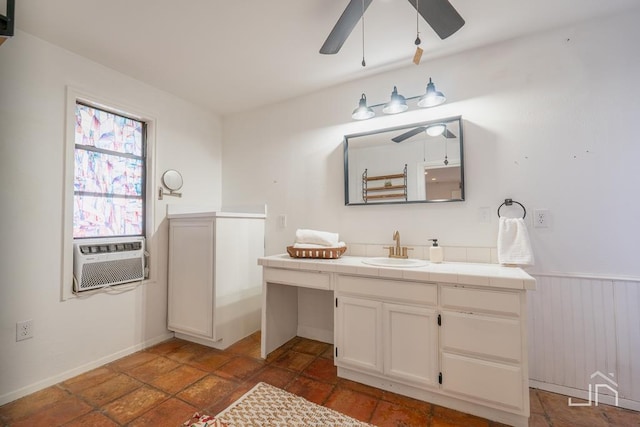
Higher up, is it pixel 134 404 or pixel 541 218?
pixel 541 218

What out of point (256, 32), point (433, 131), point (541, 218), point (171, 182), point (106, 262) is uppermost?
point (256, 32)

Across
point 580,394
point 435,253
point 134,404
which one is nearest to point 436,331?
point 435,253

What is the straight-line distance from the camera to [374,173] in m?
2.41

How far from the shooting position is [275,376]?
2006 mm

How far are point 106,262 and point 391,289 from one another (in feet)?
7.24

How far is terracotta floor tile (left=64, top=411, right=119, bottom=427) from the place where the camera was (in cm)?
154

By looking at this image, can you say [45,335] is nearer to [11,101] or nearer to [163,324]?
[163,324]

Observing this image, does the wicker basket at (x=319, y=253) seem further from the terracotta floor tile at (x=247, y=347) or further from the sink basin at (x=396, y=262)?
the terracotta floor tile at (x=247, y=347)

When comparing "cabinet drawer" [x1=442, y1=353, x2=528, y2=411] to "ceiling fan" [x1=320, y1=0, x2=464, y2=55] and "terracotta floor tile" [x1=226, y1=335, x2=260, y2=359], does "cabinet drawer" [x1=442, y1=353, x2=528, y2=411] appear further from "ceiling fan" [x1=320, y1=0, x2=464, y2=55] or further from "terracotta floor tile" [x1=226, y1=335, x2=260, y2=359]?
"ceiling fan" [x1=320, y1=0, x2=464, y2=55]

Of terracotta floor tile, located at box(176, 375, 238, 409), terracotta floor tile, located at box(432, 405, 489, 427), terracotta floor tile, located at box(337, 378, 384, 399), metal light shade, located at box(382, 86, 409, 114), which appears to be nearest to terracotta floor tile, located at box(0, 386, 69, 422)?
terracotta floor tile, located at box(176, 375, 238, 409)

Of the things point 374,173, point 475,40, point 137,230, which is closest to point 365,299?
point 374,173

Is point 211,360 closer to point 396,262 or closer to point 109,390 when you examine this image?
point 109,390

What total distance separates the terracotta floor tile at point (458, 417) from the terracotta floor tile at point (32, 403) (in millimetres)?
2324

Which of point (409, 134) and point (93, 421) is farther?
point (409, 134)
